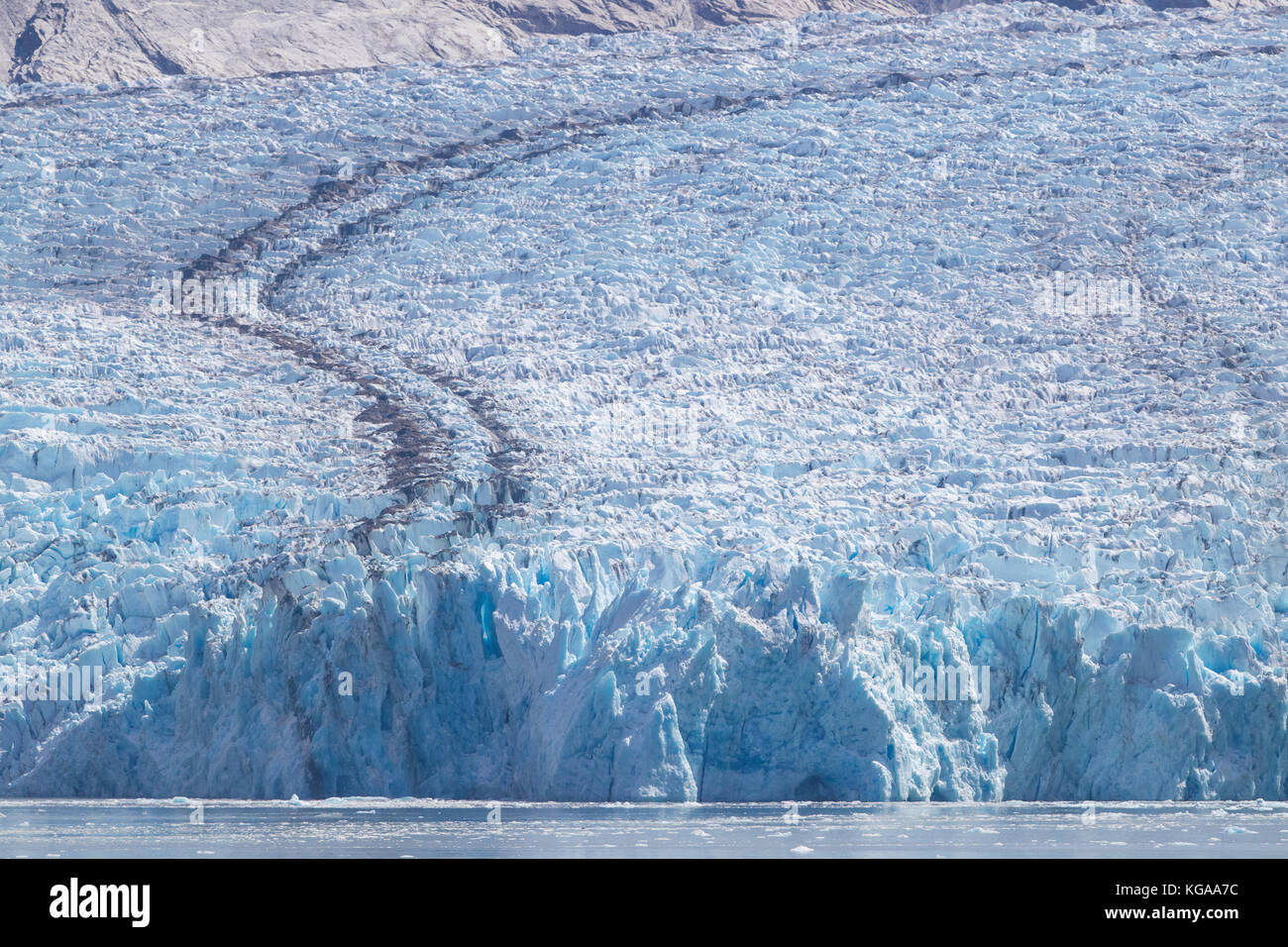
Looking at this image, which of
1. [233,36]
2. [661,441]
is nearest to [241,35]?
[233,36]

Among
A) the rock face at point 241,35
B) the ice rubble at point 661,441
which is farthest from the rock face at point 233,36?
the ice rubble at point 661,441

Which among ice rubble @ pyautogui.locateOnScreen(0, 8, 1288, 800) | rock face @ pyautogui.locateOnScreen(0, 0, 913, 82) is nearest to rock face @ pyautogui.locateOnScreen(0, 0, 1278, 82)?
rock face @ pyautogui.locateOnScreen(0, 0, 913, 82)

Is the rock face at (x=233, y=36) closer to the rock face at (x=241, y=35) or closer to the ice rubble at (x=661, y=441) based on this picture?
the rock face at (x=241, y=35)

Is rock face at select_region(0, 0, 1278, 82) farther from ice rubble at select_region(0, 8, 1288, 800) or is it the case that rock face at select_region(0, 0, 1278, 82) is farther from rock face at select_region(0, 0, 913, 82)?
ice rubble at select_region(0, 8, 1288, 800)

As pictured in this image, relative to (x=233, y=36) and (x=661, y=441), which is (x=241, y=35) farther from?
(x=661, y=441)

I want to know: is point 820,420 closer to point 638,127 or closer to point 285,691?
point 285,691

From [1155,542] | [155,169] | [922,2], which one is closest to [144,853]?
[1155,542]

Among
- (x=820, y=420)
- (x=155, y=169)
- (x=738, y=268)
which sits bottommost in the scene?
(x=820, y=420)
